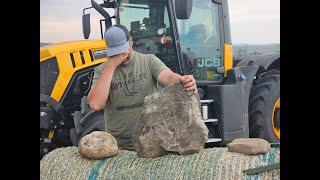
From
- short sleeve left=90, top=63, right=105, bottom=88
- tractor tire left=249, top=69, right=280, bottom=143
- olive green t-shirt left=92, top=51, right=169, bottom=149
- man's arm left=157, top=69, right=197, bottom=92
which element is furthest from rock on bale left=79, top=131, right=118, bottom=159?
tractor tire left=249, top=69, right=280, bottom=143

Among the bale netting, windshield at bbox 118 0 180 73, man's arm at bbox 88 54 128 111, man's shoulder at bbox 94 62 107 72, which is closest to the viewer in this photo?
the bale netting

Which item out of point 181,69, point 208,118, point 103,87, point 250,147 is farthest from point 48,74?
point 250,147

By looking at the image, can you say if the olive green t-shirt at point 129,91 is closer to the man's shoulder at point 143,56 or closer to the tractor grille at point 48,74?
the man's shoulder at point 143,56

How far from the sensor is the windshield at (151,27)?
3963mm

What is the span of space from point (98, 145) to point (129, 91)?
1.33 feet

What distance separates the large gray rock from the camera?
11.8ft

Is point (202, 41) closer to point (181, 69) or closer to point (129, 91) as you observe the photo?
point (181, 69)

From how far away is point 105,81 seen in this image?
370 centimetres

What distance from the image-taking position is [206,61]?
444 cm

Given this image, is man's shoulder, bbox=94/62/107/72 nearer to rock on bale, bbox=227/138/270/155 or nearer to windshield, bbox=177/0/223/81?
windshield, bbox=177/0/223/81

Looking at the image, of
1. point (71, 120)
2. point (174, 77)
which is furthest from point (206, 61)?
point (71, 120)

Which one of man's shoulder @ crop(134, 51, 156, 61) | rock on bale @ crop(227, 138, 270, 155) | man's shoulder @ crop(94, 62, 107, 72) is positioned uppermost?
man's shoulder @ crop(134, 51, 156, 61)
